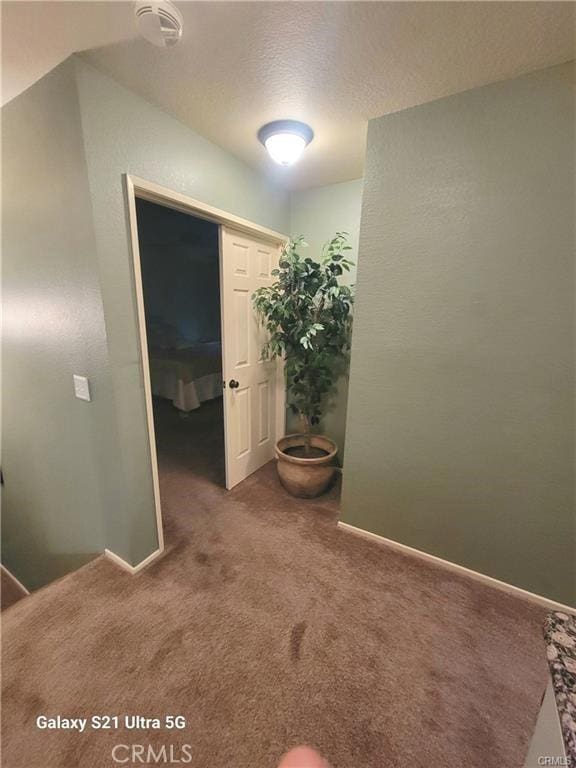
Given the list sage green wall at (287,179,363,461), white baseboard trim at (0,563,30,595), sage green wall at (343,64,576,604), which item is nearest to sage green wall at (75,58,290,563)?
sage green wall at (287,179,363,461)

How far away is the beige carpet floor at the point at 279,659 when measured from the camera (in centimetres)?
107

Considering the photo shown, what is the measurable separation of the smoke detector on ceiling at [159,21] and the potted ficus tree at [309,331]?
1213 mm

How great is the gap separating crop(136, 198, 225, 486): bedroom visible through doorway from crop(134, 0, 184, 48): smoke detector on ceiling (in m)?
1.48

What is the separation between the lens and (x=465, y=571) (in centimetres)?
175

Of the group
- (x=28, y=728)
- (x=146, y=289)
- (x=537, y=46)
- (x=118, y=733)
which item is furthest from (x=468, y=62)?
(x=146, y=289)

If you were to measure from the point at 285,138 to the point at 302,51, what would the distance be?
50 centimetres

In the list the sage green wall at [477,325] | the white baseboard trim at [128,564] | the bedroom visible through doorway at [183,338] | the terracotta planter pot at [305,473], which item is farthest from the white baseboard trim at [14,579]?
the sage green wall at [477,325]

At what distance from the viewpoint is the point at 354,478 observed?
202 cm

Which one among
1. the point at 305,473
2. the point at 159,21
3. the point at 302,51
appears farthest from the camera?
the point at 305,473

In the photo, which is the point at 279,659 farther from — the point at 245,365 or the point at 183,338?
the point at 183,338

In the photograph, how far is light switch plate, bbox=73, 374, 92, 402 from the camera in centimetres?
160

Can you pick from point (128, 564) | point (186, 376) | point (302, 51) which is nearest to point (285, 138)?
point (302, 51)

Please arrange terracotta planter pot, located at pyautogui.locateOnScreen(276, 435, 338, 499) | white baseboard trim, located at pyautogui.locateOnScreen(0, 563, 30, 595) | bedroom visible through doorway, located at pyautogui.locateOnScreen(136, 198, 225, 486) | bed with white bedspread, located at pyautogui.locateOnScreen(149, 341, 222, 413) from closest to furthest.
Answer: terracotta planter pot, located at pyautogui.locateOnScreen(276, 435, 338, 499) → white baseboard trim, located at pyautogui.locateOnScreen(0, 563, 30, 595) → bedroom visible through doorway, located at pyautogui.locateOnScreen(136, 198, 225, 486) → bed with white bedspread, located at pyautogui.locateOnScreen(149, 341, 222, 413)

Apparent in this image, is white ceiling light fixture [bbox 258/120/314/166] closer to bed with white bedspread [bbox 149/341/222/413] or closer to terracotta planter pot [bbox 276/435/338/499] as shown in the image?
terracotta planter pot [bbox 276/435/338/499]
